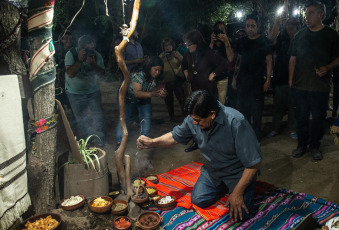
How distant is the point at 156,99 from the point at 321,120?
21.6 ft

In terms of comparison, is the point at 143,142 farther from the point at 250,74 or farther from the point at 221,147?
the point at 250,74

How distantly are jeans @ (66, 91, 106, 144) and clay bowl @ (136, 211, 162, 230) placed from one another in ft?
8.90

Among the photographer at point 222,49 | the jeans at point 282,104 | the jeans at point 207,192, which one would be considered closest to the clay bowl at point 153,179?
the jeans at point 207,192

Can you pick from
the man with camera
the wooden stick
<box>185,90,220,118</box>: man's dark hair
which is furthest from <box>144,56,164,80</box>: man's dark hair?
<box>185,90,220,118</box>: man's dark hair

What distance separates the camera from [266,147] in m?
5.45

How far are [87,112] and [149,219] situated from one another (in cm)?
296

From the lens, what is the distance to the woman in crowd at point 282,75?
18.9 ft

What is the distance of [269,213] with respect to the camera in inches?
125

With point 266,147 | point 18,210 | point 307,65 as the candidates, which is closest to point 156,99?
point 266,147

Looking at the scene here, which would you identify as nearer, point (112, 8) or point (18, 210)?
point (18, 210)

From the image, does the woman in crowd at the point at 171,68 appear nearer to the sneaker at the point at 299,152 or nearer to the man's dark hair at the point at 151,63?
the man's dark hair at the point at 151,63

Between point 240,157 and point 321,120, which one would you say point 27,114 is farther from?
point 321,120

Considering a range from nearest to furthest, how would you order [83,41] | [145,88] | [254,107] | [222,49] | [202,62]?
[83,41] < [145,88] < [202,62] < [254,107] < [222,49]

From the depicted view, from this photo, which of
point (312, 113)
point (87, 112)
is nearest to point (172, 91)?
point (87, 112)
